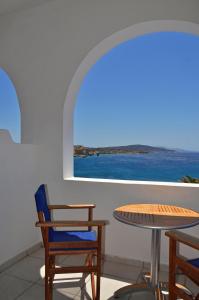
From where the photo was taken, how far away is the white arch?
2404mm

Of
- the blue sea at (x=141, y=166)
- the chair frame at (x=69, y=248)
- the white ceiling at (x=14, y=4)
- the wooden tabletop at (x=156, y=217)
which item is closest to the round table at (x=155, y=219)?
the wooden tabletop at (x=156, y=217)

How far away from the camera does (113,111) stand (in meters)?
15.1

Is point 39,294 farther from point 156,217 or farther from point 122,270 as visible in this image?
point 156,217

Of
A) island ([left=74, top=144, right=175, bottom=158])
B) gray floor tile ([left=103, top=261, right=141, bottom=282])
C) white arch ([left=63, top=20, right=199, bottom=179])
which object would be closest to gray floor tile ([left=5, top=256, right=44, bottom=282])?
gray floor tile ([left=103, top=261, right=141, bottom=282])

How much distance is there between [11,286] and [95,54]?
2544 millimetres

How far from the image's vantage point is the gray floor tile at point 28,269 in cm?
218

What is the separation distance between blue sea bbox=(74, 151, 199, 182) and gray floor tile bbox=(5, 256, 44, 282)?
13689 millimetres

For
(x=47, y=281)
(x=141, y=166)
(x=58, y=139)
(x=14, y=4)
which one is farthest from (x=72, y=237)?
(x=141, y=166)

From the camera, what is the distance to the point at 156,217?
5.91ft

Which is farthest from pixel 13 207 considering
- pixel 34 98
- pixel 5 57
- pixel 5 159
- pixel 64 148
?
pixel 5 57

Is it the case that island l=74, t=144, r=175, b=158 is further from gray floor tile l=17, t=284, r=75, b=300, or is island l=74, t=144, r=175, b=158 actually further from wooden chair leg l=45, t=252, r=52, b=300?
wooden chair leg l=45, t=252, r=52, b=300

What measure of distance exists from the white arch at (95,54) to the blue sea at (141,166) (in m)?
13.5

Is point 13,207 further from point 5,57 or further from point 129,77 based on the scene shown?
point 129,77

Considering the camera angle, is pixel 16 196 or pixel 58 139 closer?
pixel 16 196
